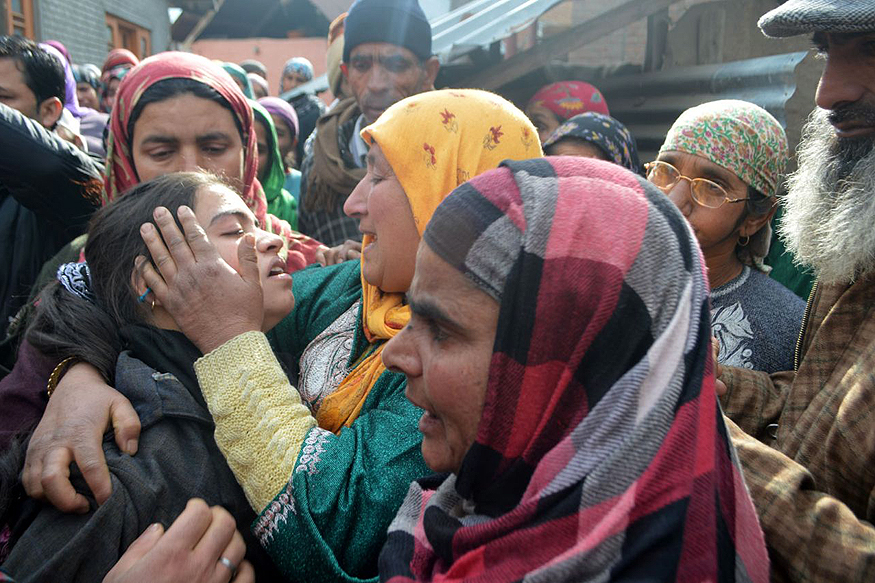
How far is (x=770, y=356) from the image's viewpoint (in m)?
2.27

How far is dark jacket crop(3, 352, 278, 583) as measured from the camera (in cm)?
139

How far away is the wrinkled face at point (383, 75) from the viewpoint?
12.3ft

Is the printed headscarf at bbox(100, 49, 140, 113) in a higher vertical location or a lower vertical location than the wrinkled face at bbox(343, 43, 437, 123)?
lower

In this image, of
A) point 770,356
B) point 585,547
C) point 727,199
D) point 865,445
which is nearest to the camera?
point 585,547

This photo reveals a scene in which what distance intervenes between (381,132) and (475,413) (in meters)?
1.04

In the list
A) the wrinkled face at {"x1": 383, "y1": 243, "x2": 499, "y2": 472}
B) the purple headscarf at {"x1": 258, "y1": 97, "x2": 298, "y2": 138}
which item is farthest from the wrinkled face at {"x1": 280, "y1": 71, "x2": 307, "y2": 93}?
the wrinkled face at {"x1": 383, "y1": 243, "x2": 499, "y2": 472}

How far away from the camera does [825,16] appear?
1.78m

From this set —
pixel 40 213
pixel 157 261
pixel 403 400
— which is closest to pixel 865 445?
pixel 403 400

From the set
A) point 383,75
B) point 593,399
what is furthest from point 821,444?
point 383,75

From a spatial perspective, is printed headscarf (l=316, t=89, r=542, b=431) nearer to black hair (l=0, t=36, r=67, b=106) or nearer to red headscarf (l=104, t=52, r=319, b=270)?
red headscarf (l=104, t=52, r=319, b=270)

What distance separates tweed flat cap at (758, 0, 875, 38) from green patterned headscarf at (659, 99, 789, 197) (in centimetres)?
67

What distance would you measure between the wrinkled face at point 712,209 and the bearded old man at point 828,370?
0.32 meters

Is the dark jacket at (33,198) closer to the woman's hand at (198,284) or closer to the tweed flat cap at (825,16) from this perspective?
the woman's hand at (198,284)

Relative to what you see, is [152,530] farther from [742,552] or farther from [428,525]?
[742,552]
